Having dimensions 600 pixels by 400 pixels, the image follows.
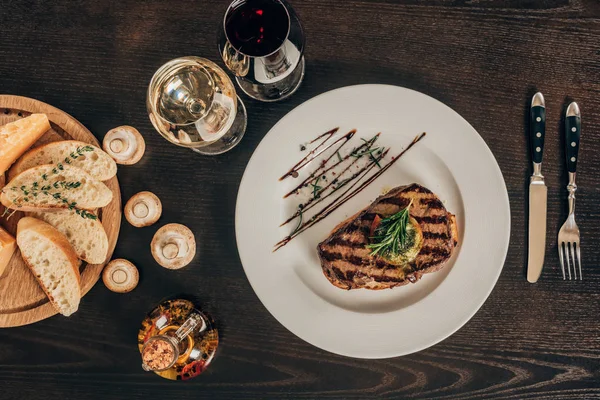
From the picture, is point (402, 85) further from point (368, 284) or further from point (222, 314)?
point (222, 314)

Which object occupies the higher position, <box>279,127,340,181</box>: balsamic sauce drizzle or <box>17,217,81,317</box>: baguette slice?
<box>279,127,340,181</box>: balsamic sauce drizzle

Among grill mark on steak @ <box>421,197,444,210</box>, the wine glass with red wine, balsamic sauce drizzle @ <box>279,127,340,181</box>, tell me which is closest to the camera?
the wine glass with red wine

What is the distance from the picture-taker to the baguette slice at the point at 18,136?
1622 mm

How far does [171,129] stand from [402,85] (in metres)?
0.85

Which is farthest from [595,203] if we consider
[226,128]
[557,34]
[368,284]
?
[226,128]

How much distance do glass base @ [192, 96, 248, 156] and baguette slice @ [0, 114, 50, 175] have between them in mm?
543

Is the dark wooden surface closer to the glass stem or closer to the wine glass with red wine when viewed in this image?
the glass stem

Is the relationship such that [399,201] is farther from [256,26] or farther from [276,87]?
[256,26]

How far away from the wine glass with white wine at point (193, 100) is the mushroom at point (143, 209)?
273 millimetres

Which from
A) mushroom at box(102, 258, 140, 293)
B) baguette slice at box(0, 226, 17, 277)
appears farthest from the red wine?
baguette slice at box(0, 226, 17, 277)

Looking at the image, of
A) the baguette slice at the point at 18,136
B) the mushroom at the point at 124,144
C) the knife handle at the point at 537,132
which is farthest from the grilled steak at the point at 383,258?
the baguette slice at the point at 18,136

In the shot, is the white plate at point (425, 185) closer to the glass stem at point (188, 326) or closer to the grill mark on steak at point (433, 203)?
the grill mark on steak at point (433, 203)

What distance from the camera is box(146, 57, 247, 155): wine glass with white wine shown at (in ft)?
5.20

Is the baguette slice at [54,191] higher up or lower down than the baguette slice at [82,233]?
higher up
